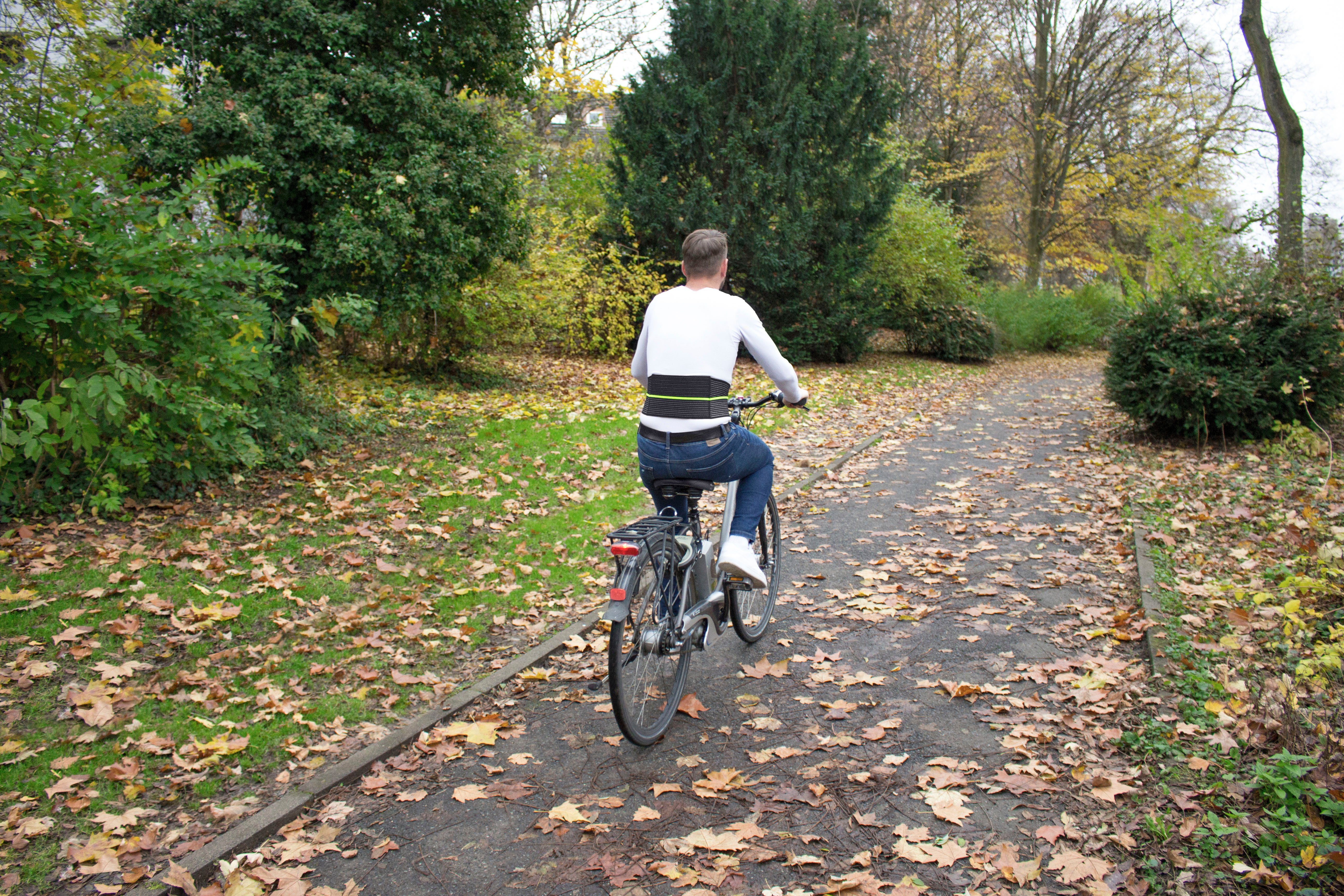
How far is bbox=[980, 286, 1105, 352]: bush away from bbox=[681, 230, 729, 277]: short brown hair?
21.8 metres

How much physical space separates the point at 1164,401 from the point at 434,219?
8.80m

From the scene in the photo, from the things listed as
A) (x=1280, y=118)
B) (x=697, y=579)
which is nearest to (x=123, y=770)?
(x=697, y=579)

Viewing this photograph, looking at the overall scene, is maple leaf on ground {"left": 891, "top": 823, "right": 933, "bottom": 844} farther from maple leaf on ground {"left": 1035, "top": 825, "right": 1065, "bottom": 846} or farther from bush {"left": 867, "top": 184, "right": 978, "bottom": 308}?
bush {"left": 867, "top": 184, "right": 978, "bottom": 308}

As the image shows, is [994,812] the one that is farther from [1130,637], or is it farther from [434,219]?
[434,219]

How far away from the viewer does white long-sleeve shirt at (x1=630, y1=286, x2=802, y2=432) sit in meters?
3.97

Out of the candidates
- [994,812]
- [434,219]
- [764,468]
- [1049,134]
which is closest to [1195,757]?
[994,812]

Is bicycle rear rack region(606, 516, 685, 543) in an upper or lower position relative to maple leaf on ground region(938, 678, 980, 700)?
upper

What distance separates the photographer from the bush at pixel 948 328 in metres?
21.9

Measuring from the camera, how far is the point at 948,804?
138 inches

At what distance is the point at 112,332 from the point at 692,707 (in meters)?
4.51

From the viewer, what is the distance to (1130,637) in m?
4.98

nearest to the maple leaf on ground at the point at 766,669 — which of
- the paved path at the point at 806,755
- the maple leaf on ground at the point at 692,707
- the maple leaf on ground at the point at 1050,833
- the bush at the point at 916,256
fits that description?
the paved path at the point at 806,755

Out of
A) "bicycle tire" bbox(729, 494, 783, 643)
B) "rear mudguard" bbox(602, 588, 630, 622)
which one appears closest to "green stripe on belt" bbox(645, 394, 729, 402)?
"rear mudguard" bbox(602, 588, 630, 622)

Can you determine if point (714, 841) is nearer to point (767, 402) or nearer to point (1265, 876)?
point (1265, 876)
